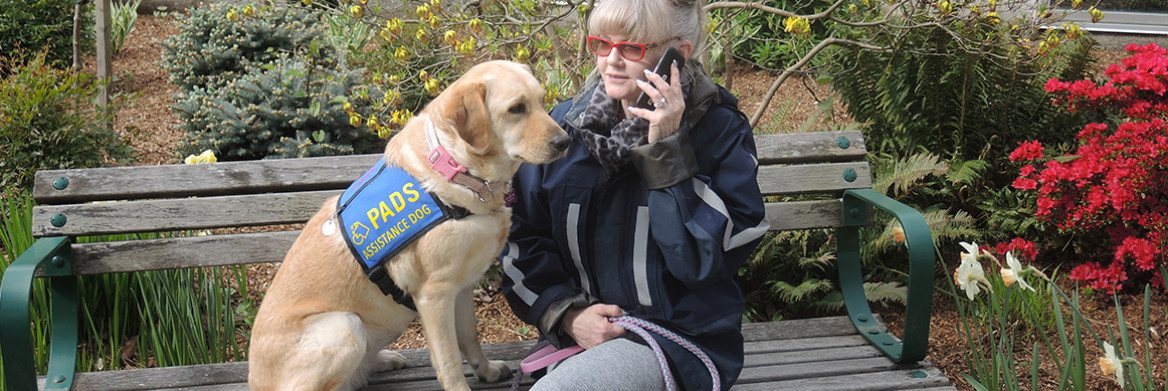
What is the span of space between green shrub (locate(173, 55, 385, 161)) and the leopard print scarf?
281 centimetres

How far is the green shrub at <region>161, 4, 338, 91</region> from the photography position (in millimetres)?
6156

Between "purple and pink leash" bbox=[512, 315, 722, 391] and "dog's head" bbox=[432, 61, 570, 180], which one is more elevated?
"dog's head" bbox=[432, 61, 570, 180]

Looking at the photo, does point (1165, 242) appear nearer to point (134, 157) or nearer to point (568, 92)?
point (568, 92)

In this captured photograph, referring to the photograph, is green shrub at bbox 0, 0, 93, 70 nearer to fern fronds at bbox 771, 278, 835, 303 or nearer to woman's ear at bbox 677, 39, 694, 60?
fern fronds at bbox 771, 278, 835, 303

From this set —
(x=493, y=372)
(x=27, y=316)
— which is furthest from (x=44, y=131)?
(x=493, y=372)

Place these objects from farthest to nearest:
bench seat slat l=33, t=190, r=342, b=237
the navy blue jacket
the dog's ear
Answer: bench seat slat l=33, t=190, r=342, b=237 → the navy blue jacket → the dog's ear

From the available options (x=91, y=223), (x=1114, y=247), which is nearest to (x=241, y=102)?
(x=91, y=223)

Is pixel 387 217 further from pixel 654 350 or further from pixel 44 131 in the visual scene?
pixel 44 131

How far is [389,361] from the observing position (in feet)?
9.49

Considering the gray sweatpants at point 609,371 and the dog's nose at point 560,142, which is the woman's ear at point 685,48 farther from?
the gray sweatpants at point 609,371

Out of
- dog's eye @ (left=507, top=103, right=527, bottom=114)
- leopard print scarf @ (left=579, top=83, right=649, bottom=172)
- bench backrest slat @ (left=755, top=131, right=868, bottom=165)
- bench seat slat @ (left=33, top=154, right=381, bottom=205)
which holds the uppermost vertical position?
dog's eye @ (left=507, top=103, right=527, bottom=114)

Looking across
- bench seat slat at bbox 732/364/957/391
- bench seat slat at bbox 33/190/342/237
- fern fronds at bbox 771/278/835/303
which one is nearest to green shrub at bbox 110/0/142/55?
bench seat slat at bbox 33/190/342/237

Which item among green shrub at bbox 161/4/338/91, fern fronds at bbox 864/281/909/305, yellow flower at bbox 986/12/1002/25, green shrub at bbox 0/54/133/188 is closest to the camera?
fern fronds at bbox 864/281/909/305

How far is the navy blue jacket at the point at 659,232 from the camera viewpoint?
2285mm
